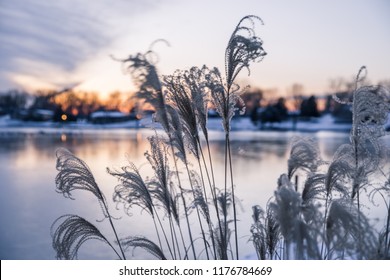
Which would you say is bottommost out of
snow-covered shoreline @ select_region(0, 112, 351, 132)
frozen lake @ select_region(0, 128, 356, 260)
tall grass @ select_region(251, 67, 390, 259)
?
frozen lake @ select_region(0, 128, 356, 260)

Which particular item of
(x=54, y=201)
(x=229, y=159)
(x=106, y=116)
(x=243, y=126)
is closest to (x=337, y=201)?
(x=229, y=159)

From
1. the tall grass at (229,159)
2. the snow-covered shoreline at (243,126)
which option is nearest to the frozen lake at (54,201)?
the tall grass at (229,159)

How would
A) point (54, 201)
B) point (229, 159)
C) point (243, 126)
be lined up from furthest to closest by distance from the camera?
point (243, 126) → point (54, 201) → point (229, 159)

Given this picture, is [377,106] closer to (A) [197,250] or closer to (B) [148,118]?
(B) [148,118]

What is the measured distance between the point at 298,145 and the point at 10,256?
290 cm

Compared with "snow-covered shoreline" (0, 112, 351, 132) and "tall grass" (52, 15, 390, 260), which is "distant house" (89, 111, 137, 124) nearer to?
"snow-covered shoreline" (0, 112, 351, 132)

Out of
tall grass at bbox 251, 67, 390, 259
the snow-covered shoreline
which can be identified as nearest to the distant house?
the snow-covered shoreline

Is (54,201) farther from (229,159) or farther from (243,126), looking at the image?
(243,126)

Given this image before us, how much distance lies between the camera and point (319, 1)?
355 cm

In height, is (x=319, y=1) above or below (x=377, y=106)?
above

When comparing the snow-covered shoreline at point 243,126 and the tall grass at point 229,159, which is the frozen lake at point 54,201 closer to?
the tall grass at point 229,159

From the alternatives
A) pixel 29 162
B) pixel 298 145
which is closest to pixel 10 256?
pixel 298 145

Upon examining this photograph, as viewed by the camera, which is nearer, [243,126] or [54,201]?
[54,201]

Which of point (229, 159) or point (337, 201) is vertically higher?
point (229, 159)
